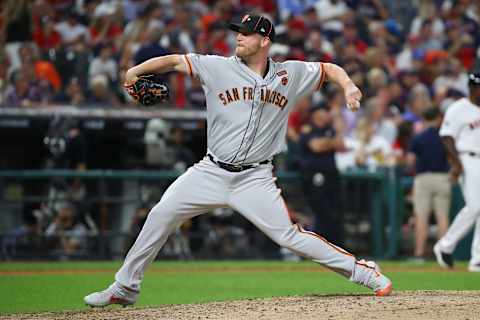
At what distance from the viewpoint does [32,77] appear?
14.4 meters

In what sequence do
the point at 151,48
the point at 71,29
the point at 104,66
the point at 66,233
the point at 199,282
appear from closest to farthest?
the point at 199,282 → the point at 66,233 → the point at 151,48 → the point at 104,66 → the point at 71,29

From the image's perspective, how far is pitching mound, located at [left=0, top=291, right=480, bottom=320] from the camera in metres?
6.57

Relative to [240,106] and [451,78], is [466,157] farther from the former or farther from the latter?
[451,78]

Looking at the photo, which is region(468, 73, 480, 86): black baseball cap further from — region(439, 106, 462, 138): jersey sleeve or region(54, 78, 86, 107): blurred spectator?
region(54, 78, 86, 107): blurred spectator

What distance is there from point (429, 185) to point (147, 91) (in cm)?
750

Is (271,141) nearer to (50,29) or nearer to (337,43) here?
(50,29)

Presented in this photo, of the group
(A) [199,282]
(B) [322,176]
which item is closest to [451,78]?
(B) [322,176]

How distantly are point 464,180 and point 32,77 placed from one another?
6.17 metres

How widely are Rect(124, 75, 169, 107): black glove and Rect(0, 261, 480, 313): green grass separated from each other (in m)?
1.93

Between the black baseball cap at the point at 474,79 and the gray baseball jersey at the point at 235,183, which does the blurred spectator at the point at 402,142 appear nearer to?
the black baseball cap at the point at 474,79

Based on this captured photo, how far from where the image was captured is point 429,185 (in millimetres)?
14000

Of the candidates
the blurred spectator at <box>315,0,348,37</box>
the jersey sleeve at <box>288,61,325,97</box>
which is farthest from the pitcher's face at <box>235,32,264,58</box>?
the blurred spectator at <box>315,0,348,37</box>

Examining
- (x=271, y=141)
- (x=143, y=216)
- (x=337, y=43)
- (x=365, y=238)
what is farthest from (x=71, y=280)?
(x=337, y=43)

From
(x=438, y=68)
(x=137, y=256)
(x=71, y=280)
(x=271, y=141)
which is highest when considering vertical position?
(x=438, y=68)
